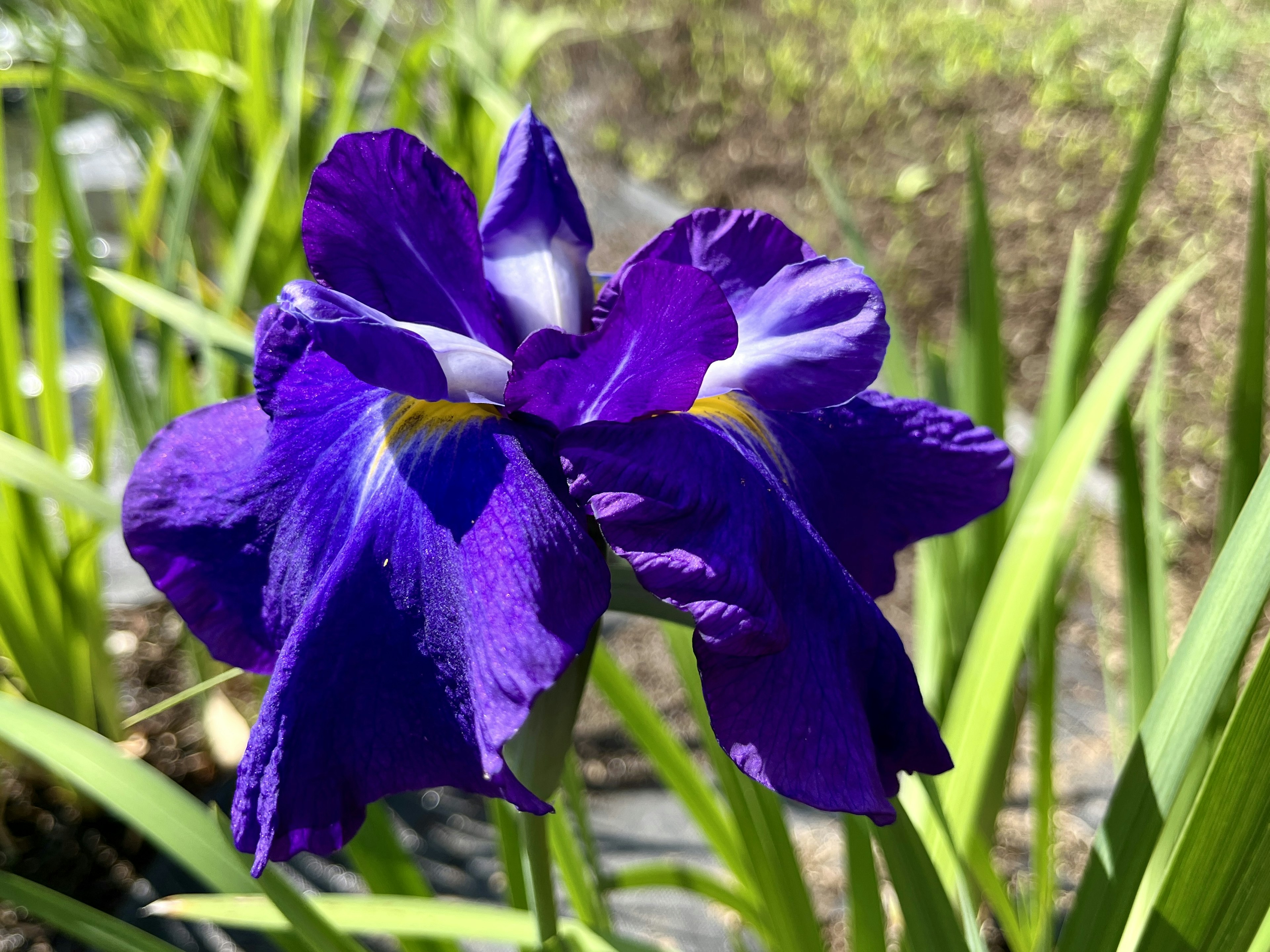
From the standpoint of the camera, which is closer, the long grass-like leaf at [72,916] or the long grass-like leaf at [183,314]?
the long grass-like leaf at [72,916]

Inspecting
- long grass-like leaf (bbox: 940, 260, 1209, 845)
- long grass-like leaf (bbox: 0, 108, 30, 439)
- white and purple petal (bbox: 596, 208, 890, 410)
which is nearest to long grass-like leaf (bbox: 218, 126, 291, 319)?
long grass-like leaf (bbox: 0, 108, 30, 439)

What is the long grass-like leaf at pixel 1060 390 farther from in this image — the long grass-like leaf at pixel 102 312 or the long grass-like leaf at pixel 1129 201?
the long grass-like leaf at pixel 102 312

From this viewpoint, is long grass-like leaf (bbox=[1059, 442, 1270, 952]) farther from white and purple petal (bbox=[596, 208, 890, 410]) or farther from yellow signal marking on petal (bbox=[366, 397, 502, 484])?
yellow signal marking on petal (bbox=[366, 397, 502, 484])

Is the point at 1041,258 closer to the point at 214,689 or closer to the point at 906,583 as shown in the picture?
the point at 906,583

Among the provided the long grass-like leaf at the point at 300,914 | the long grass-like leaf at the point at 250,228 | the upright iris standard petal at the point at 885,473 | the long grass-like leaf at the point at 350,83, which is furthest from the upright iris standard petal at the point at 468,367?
the long grass-like leaf at the point at 350,83

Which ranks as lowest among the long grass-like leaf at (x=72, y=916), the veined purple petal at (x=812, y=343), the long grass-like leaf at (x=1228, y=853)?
the long grass-like leaf at (x=72, y=916)

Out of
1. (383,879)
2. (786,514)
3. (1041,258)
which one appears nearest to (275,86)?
(383,879)
